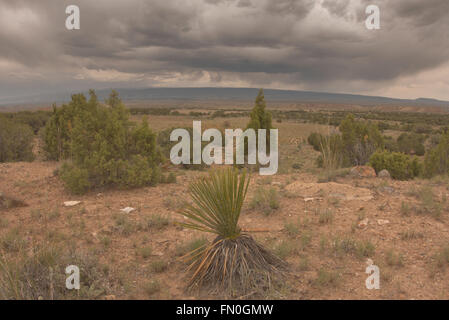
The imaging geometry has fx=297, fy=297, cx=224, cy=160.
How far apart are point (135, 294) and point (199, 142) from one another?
12556mm

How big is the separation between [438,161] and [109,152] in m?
11.2

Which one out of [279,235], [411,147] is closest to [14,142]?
[279,235]

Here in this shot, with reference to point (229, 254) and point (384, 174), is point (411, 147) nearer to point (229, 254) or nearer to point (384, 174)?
point (384, 174)

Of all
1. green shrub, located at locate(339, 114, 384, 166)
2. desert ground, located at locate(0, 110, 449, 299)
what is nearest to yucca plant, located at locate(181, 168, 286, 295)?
desert ground, located at locate(0, 110, 449, 299)

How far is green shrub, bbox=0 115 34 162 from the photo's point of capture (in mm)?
12539

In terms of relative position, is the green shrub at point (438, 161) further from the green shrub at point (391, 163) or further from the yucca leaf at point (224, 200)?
the yucca leaf at point (224, 200)

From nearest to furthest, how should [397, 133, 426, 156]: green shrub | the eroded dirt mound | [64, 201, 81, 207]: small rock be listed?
[64, 201, 81, 207]: small rock < the eroded dirt mound < [397, 133, 426, 156]: green shrub

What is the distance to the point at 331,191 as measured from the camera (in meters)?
7.23

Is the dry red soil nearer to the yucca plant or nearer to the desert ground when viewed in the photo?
the desert ground

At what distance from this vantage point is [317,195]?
7074mm

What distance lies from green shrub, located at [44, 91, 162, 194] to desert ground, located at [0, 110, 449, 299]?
35 centimetres

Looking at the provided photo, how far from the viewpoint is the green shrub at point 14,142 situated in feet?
41.1
